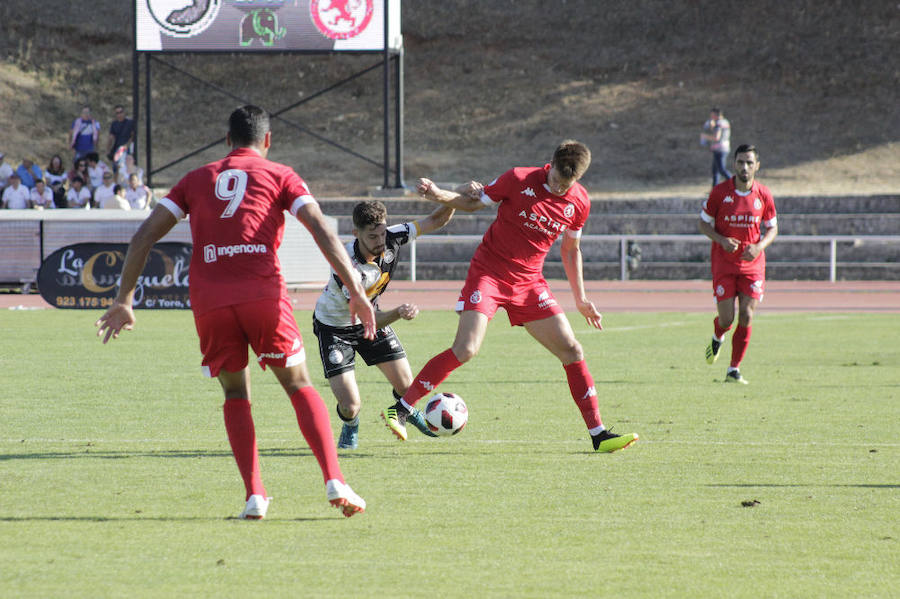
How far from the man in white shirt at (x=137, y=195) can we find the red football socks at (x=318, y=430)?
67.5 ft

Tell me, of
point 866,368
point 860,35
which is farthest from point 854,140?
point 866,368

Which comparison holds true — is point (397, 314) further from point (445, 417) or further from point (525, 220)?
point (525, 220)

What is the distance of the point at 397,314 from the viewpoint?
23.7 ft

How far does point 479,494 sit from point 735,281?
6111 millimetres

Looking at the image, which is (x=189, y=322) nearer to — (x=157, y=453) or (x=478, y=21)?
(x=157, y=453)

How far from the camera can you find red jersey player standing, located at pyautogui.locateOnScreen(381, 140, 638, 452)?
7699mm

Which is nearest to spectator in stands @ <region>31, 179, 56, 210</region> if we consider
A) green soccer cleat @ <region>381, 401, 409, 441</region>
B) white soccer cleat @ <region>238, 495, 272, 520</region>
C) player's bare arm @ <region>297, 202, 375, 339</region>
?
green soccer cleat @ <region>381, 401, 409, 441</region>

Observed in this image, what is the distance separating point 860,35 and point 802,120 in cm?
608

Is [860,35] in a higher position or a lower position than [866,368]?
higher

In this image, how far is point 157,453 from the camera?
7457 millimetres

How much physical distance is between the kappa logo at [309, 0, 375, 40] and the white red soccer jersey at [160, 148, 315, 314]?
78.3ft

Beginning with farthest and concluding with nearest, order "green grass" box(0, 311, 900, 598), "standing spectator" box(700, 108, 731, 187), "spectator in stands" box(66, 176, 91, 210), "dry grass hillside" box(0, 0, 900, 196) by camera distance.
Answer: "dry grass hillside" box(0, 0, 900, 196) → "standing spectator" box(700, 108, 731, 187) → "spectator in stands" box(66, 176, 91, 210) → "green grass" box(0, 311, 900, 598)

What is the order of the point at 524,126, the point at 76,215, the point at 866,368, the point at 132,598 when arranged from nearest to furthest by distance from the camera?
the point at 132,598, the point at 866,368, the point at 76,215, the point at 524,126

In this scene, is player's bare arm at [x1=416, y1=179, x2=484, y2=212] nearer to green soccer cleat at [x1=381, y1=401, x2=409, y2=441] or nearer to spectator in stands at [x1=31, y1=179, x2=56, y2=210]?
green soccer cleat at [x1=381, y1=401, x2=409, y2=441]
